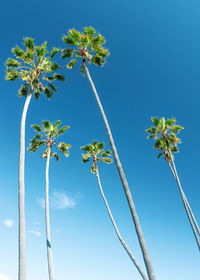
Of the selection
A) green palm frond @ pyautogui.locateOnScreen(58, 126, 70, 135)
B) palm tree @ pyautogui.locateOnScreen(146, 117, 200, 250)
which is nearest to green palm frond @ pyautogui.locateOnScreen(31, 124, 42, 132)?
green palm frond @ pyautogui.locateOnScreen(58, 126, 70, 135)

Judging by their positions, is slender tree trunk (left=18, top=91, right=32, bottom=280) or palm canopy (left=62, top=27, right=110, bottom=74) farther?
palm canopy (left=62, top=27, right=110, bottom=74)

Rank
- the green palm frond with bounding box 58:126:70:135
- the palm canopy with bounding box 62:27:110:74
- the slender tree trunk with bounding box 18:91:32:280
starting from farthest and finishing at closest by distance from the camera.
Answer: the green palm frond with bounding box 58:126:70:135
the palm canopy with bounding box 62:27:110:74
the slender tree trunk with bounding box 18:91:32:280

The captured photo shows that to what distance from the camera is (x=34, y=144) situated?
73.0 feet

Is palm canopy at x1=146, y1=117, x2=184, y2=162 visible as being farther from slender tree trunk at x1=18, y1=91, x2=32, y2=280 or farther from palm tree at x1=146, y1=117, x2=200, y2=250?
slender tree trunk at x1=18, y1=91, x2=32, y2=280

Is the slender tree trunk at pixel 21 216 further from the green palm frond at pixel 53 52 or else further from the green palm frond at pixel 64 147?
the green palm frond at pixel 64 147

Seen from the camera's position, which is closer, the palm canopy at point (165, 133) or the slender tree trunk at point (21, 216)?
the slender tree trunk at point (21, 216)

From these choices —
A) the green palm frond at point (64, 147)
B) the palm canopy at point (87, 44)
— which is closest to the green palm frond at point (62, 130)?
the green palm frond at point (64, 147)

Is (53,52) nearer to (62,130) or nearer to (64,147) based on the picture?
(62,130)

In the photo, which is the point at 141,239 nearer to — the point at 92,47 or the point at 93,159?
the point at 92,47

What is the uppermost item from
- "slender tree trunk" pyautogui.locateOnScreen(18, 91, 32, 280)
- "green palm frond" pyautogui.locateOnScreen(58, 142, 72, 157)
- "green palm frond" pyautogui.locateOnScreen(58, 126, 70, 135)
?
"green palm frond" pyautogui.locateOnScreen(58, 126, 70, 135)

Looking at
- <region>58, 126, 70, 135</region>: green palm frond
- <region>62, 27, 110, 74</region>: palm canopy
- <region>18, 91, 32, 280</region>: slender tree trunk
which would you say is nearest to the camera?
<region>18, 91, 32, 280</region>: slender tree trunk

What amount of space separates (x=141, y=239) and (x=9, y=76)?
48.0 feet

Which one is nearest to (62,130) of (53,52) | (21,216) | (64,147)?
(64,147)

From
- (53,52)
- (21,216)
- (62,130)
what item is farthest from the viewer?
(62,130)
